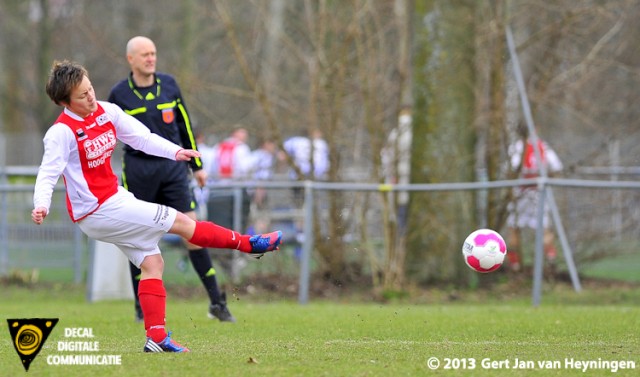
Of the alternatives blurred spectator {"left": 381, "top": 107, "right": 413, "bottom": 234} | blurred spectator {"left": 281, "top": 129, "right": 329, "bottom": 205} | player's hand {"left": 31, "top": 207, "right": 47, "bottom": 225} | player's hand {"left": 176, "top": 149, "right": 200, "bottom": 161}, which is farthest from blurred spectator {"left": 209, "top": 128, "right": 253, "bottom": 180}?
player's hand {"left": 31, "top": 207, "right": 47, "bottom": 225}

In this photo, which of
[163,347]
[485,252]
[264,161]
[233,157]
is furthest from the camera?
[233,157]

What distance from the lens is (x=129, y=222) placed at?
279 inches

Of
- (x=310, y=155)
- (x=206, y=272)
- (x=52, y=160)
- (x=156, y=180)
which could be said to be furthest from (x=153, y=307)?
(x=310, y=155)

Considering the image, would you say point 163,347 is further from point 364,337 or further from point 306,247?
point 306,247

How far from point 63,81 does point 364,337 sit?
2997mm

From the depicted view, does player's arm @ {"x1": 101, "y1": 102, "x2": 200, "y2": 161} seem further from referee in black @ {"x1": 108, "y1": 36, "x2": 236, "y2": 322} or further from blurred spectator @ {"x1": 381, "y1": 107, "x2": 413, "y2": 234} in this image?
blurred spectator @ {"x1": 381, "y1": 107, "x2": 413, "y2": 234}

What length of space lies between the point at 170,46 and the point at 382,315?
2560 centimetres

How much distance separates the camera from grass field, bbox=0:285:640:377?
20.7ft

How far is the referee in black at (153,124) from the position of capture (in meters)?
9.42

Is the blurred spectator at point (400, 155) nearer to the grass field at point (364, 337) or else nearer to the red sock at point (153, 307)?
the grass field at point (364, 337)

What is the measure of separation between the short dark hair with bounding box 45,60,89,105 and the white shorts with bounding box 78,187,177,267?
28.6 inches

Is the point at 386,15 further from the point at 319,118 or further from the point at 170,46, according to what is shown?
the point at 170,46
